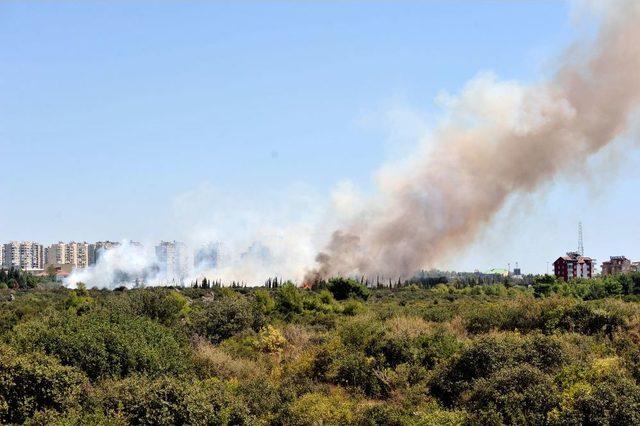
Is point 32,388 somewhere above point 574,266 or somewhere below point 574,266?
below

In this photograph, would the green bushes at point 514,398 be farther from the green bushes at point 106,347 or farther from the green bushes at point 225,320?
the green bushes at point 225,320

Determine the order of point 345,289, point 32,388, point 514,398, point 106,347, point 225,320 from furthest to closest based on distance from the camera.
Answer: point 345,289, point 225,320, point 106,347, point 32,388, point 514,398

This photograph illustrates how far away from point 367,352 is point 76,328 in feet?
42.3

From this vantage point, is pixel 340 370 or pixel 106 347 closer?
pixel 106 347

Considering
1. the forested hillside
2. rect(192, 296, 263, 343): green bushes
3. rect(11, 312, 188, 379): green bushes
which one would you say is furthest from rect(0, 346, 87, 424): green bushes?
rect(192, 296, 263, 343): green bushes

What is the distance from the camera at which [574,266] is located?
189 m

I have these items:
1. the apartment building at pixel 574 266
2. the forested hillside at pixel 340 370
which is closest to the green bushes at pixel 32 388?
the forested hillside at pixel 340 370

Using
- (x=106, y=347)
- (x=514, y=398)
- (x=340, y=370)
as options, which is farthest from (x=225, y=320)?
(x=514, y=398)

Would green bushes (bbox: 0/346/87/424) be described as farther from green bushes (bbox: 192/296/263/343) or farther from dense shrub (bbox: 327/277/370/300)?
dense shrub (bbox: 327/277/370/300)

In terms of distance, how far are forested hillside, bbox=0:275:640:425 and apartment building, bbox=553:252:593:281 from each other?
157 m

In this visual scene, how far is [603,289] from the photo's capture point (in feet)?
292

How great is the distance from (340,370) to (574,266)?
17108 cm

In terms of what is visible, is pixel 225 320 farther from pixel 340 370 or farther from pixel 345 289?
pixel 345 289

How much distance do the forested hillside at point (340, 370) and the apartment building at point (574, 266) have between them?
6181 inches
